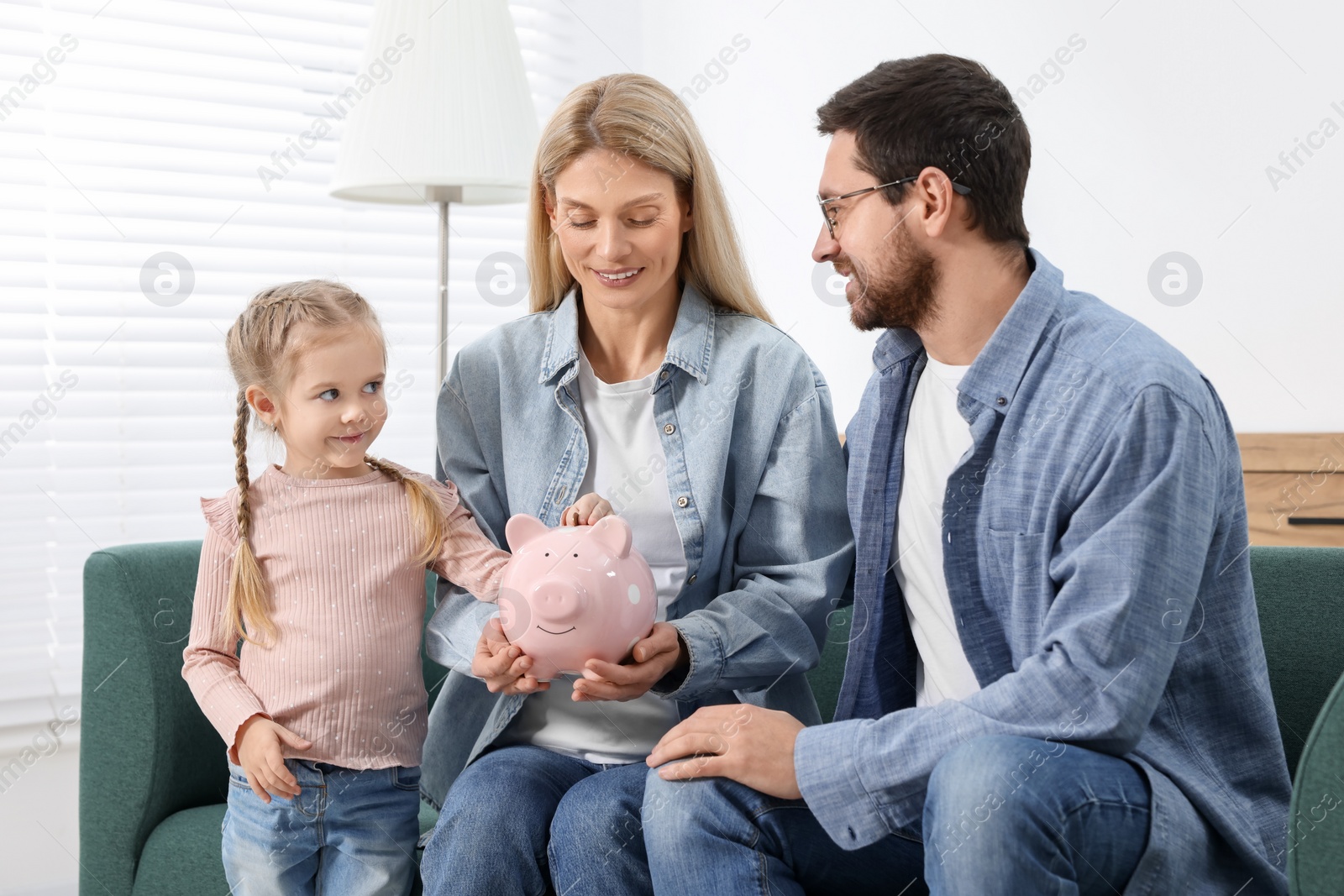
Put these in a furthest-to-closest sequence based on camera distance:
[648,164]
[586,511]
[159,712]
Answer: [159,712]
[648,164]
[586,511]

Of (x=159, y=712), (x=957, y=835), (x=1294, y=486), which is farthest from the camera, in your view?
(x=1294, y=486)

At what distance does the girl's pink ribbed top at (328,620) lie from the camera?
1.43 m

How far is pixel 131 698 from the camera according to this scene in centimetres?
176

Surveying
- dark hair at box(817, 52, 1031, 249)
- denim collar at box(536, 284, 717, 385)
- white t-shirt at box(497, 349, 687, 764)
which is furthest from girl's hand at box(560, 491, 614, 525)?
dark hair at box(817, 52, 1031, 249)

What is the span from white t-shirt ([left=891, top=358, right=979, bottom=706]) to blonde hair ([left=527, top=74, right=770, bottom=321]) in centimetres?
34

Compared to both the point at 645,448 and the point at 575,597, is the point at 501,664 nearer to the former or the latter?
the point at 575,597

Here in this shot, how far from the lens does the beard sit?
4.77 feet

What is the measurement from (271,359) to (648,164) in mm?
526

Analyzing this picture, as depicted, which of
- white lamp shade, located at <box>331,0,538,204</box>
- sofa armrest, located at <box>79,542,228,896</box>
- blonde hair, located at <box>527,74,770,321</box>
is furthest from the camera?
white lamp shade, located at <box>331,0,538,204</box>

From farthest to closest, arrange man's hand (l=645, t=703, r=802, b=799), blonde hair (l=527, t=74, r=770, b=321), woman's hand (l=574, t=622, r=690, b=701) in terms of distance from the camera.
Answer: blonde hair (l=527, t=74, r=770, b=321)
woman's hand (l=574, t=622, r=690, b=701)
man's hand (l=645, t=703, r=802, b=799)

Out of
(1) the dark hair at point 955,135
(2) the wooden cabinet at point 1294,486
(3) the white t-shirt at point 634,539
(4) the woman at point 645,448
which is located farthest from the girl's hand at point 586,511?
(2) the wooden cabinet at point 1294,486

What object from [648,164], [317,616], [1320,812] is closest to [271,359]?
[317,616]

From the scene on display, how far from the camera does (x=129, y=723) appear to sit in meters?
1.75

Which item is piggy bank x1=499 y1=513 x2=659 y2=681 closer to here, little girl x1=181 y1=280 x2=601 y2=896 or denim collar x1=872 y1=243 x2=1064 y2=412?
little girl x1=181 y1=280 x2=601 y2=896
